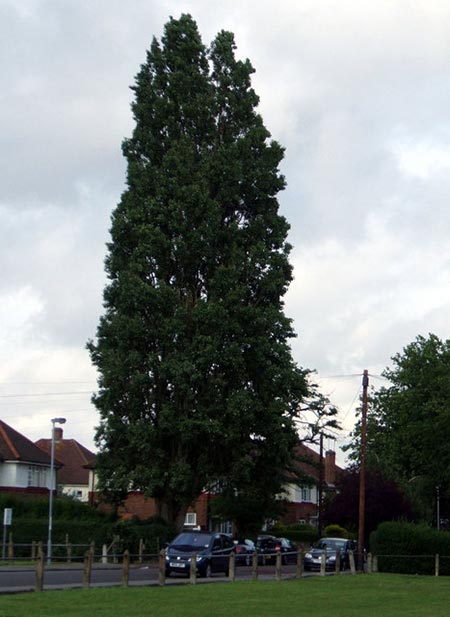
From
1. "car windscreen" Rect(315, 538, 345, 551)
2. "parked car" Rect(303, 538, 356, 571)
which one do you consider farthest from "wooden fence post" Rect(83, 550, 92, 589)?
"car windscreen" Rect(315, 538, 345, 551)

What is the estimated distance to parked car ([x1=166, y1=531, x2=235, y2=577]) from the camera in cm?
3584

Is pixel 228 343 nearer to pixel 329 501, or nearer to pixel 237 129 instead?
pixel 237 129

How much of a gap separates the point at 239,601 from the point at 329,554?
25.4m

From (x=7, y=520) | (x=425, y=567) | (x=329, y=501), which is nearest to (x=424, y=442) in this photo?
(x=329, y=501)

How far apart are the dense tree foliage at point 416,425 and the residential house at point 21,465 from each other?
2423 centimetres

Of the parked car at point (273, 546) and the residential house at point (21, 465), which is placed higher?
the residential house at point (21, 465)

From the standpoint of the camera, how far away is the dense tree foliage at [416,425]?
7475cm

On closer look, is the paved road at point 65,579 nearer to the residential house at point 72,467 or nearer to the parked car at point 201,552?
the parked car at point 201,552

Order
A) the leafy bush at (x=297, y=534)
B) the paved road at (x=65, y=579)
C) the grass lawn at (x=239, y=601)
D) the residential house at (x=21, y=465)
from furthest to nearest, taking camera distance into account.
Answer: the leafy bush at (x=297, y=534)
the residential house at (x=21, y=465)
the paved road at (x=65, y=579)
the grass lawn at (x=239, y=601)

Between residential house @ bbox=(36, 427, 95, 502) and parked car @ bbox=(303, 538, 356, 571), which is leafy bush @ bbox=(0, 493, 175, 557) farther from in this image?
residential house @ bbox=(36, 427, 95, 502)

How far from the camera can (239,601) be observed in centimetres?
2478

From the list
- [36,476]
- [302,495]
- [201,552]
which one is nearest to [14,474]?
[36,476]

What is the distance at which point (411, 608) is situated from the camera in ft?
82.5

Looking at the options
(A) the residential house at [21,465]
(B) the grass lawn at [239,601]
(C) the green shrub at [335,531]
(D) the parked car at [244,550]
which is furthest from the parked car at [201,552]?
(A) the residential house at [21,465]
